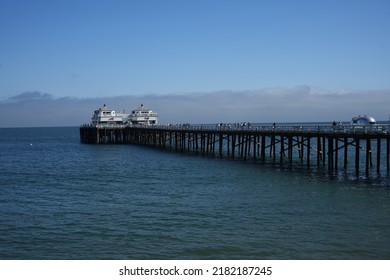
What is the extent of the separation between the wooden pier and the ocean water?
3.17 meters

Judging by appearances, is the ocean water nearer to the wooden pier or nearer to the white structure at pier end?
the wooden pier

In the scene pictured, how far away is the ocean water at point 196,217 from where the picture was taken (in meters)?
17.6

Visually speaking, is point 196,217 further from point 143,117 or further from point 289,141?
point 143,117

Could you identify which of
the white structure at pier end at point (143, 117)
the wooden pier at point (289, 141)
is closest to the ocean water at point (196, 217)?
the wooden pier at point (289, 141)

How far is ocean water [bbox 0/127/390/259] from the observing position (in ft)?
57.8

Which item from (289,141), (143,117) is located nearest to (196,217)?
(289,141)

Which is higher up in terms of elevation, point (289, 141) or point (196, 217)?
point (289, 141)

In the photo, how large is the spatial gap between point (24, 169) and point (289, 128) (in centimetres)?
2445

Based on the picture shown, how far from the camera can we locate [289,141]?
146ft

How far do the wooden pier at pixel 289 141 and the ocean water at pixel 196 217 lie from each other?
317cm

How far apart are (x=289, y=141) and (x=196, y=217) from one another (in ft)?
78.1
